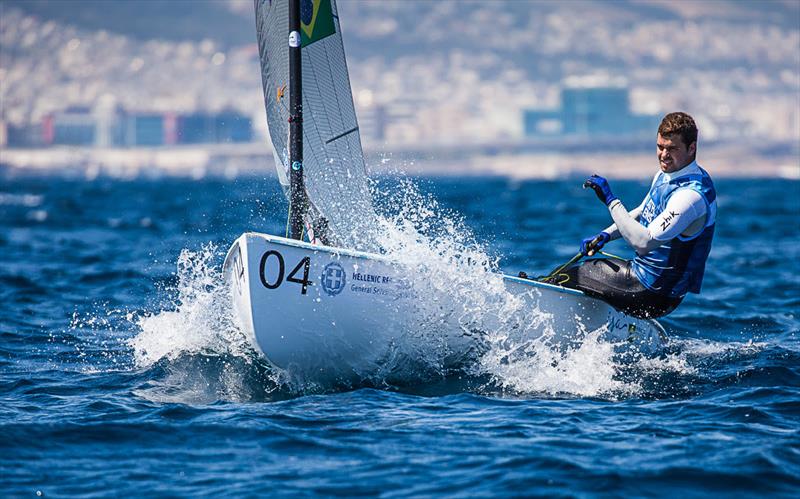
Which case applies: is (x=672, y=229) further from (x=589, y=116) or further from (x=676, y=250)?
(x=589, y=116)

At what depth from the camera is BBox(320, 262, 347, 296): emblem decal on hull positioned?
630 cm

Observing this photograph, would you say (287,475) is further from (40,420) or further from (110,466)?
(40,420)

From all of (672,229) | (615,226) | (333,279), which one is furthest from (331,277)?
(672,229)

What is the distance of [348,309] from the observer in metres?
6.41

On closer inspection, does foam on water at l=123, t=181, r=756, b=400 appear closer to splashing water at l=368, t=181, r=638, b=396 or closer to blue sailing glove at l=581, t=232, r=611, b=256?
splashing water at l=368, t=181, r=638, b=396

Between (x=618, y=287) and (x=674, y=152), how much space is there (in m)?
1.03

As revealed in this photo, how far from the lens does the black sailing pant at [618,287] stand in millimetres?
7125

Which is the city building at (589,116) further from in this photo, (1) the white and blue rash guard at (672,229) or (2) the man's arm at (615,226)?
(1) the white and blue rash guard at (672,229)

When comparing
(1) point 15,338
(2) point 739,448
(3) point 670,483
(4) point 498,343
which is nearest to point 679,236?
→ (4) point 498,343

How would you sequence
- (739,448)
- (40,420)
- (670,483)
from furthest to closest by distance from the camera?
(40,420) < (739,448) < (670,483)

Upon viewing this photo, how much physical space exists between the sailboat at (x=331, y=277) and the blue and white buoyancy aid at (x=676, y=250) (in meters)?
0.42

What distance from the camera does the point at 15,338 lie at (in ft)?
28.9

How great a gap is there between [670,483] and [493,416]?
135 centimetres

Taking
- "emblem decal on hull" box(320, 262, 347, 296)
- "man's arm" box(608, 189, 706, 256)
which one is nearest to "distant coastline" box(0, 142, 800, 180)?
"man's arm" box(608, 189, 706, 256)
